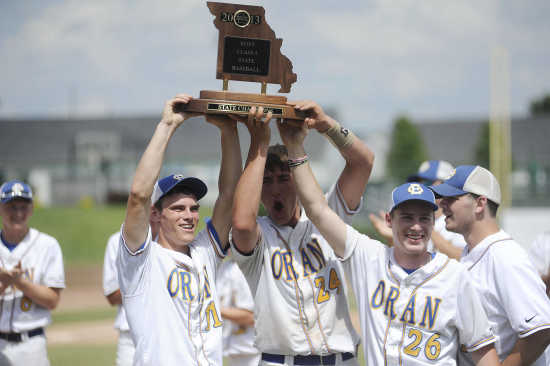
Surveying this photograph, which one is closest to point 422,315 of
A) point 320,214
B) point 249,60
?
point 320,214

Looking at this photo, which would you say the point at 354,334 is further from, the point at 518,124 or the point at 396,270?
the point at 518,124

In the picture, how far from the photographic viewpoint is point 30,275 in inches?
221

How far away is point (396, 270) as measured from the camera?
371cm

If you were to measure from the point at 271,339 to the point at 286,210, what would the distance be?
2.86ft

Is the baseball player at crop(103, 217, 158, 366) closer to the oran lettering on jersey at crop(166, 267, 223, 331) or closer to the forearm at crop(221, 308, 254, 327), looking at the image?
the forearm at crop(221, 308, 254, 327)

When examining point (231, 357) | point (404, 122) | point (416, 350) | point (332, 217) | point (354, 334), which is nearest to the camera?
point (416, 350)

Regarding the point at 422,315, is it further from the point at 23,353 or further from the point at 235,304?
the point at 23,353

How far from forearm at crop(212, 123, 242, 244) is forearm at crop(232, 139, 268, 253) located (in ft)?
0.57

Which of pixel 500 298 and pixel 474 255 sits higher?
pixel 474 255

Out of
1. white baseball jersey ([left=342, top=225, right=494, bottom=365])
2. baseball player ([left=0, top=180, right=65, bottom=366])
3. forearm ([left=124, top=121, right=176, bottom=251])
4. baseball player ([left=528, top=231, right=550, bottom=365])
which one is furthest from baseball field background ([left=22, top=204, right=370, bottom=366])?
white baseball jersey ([left=342, top=225, right=494, bottom=365])

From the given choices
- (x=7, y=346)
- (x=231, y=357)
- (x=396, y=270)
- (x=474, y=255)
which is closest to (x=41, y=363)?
(x=7, y=346)

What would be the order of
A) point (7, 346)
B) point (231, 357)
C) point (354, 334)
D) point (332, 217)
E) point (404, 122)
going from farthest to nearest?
point (404, 122) → point (231, 357) → point (7, 346) → point (354, 334) → point (332, 217)

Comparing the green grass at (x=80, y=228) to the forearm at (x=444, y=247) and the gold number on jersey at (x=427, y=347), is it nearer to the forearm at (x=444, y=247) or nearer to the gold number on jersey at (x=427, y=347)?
the forearm at (x=444, y=247)

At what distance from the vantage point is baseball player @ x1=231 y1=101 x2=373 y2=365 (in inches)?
150
